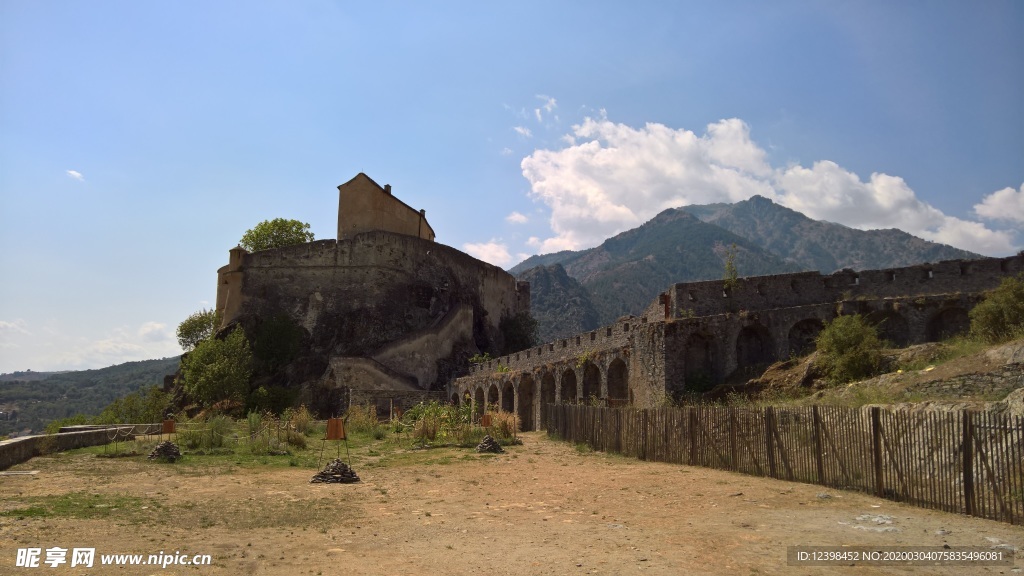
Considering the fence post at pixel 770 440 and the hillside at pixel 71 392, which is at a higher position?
the fence post at pixel 770 440

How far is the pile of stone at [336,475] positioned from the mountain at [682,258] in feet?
270

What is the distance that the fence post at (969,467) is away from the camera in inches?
370

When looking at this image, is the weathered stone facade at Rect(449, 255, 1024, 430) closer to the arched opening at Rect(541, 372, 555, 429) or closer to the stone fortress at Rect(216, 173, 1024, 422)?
the stone fortress at Rect(216, 173, 1024, 422)

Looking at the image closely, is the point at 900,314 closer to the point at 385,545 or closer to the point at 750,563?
the point at 750,563

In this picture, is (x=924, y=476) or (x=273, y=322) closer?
(x=924, y=476)

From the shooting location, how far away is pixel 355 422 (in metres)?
28.9

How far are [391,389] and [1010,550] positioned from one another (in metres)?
39.2

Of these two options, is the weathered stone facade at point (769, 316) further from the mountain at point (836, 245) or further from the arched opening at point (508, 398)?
the mountain at point (836, 245)

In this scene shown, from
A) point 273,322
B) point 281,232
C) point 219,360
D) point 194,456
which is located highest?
point 281,232

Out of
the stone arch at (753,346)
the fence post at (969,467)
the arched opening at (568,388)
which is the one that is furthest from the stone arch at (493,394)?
the fence post at (969,467)

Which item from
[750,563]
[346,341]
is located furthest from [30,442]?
[346,341]

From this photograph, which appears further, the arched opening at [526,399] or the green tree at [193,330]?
the green tree at [193,330]

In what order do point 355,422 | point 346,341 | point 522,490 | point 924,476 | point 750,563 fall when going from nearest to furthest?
point 750,563 → point 924,476 → point 522,490 → point 355,422 → point 346,341

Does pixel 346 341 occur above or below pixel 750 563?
above
